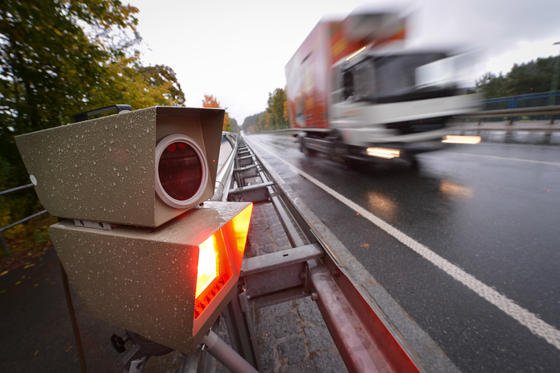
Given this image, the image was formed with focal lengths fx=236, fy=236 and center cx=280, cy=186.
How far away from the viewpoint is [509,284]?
88.4 inches

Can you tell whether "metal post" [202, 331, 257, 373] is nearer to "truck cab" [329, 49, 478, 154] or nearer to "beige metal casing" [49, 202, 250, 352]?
"beige metal casing" [49, 202, 250, 352]

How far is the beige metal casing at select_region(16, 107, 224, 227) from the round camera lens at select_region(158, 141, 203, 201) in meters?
0.05

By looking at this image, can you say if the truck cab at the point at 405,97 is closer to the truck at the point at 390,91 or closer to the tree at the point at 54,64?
the truck at the point at 390,91

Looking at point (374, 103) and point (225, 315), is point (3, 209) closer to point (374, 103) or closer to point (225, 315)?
point (225, 315)

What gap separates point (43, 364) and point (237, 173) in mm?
3317

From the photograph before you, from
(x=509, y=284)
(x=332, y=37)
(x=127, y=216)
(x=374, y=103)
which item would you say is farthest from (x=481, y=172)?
(x=127, y=216)

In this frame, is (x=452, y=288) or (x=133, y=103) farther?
(x=133, y=103)

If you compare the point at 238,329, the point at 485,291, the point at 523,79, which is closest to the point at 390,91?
Answer: the point at 485,291

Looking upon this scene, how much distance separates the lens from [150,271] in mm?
721

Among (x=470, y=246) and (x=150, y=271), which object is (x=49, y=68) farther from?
(x=470, y=246)

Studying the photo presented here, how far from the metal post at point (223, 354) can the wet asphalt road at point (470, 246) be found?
1596 mm

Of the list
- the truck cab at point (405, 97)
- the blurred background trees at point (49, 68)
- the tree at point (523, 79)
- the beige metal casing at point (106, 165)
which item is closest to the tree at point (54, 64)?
the blurred background trees at point (49, 68)

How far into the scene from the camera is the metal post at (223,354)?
901 millimetres

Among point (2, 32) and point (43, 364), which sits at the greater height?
point (2, 32)
